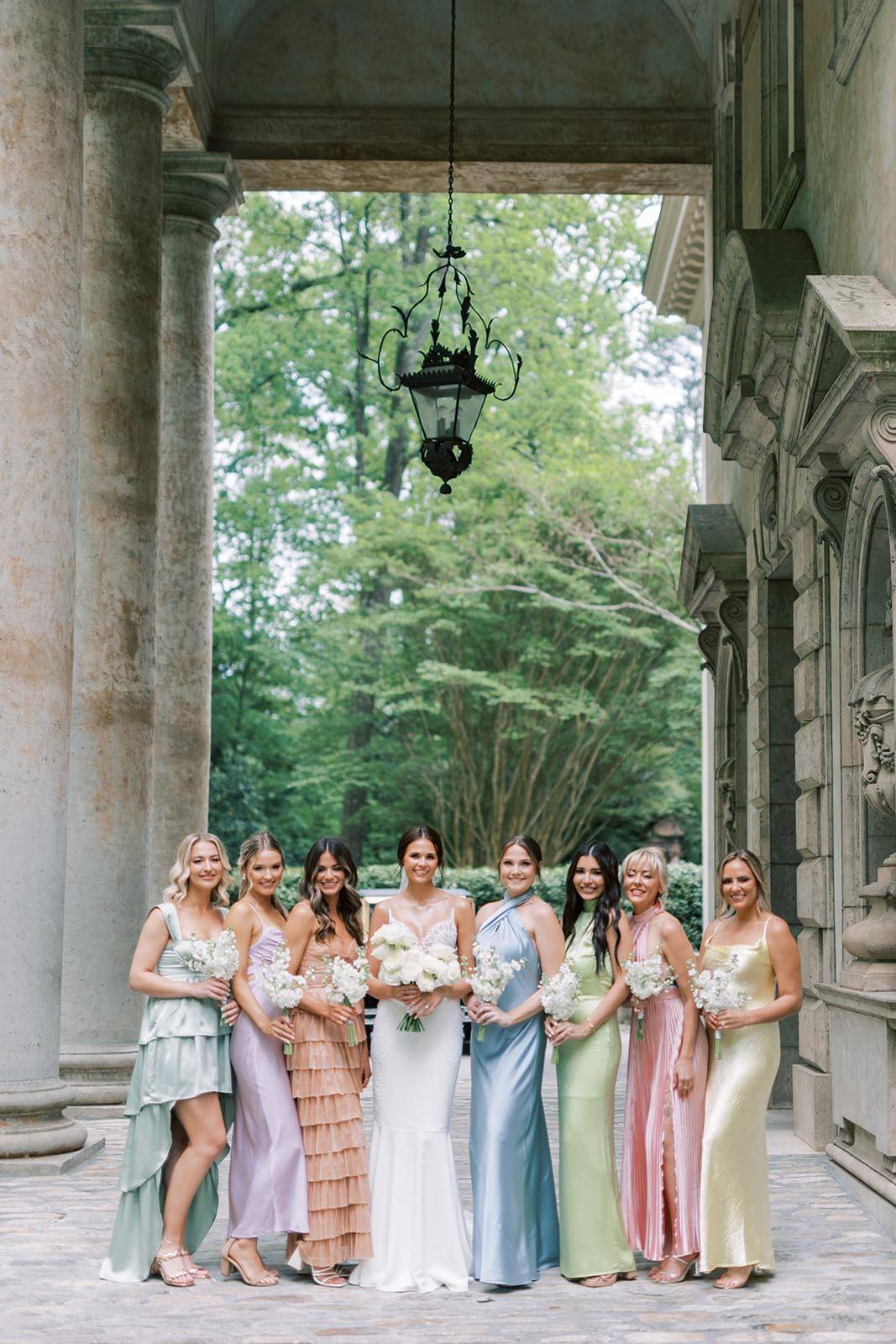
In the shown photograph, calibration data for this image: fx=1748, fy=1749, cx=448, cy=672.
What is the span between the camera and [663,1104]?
292 inches

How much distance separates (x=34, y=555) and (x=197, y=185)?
786 centimetres

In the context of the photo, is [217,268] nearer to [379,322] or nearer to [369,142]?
[379,322]

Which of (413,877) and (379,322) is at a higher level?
(379,322)

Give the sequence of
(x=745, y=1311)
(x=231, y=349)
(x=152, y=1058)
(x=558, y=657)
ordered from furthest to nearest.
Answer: (x=231, y=349) → (x=558, y=657) → (x=152, y=1058) → (x=745, y=1311)

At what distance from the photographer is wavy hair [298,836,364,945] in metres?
7.25

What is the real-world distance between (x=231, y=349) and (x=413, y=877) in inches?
1192

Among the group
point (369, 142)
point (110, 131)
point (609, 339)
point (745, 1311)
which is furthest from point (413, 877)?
point (609, 339)

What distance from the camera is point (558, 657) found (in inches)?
1268

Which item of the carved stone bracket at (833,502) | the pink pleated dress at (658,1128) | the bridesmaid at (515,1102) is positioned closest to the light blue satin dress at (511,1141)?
the bridesmaid at (515,1102)

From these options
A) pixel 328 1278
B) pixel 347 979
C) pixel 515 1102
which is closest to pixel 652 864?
pixel 515 1102

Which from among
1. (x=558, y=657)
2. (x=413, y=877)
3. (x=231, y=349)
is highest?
(x=231, y=349)

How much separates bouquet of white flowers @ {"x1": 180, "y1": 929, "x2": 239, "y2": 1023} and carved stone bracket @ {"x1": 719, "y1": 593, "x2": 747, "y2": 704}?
28.0ft

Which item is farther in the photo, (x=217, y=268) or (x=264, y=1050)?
(x=217, y=268)

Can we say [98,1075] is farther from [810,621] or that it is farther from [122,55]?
[122,55]
